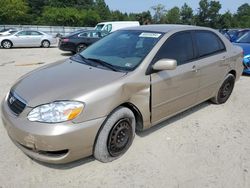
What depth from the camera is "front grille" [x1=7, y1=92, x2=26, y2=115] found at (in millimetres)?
2727

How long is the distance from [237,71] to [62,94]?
393 cm

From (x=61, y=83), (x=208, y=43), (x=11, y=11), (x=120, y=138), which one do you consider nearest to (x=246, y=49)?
(x=208, y=43)

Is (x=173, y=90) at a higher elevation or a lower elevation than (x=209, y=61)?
lower

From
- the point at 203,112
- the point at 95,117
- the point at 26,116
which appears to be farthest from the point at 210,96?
the point at 26,116

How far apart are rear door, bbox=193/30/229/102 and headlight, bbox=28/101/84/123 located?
2.23 m

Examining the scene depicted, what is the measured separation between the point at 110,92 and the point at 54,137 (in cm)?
78

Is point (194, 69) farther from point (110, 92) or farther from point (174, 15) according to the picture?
point (174, 15)

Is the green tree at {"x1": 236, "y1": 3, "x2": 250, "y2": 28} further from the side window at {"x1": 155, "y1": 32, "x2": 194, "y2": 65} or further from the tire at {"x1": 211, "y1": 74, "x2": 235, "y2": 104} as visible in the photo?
the side window at {"x1": 155, "y1": 32, "x2": 194, "y2": 65}

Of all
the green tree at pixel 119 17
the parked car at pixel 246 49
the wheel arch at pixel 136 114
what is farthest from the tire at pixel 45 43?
the green tree at pixel 119 17

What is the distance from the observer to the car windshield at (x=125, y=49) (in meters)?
3.31

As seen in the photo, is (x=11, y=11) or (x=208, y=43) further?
(x=11, y=11)

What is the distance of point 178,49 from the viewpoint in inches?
146

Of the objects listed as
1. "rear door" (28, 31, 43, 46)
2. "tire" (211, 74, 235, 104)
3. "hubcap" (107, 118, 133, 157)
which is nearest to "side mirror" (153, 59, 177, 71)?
"hubcap" (107, 118, 133, 157)

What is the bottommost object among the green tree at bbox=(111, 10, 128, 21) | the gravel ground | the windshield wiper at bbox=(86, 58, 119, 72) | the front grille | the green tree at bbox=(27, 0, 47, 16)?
the gravel ground
